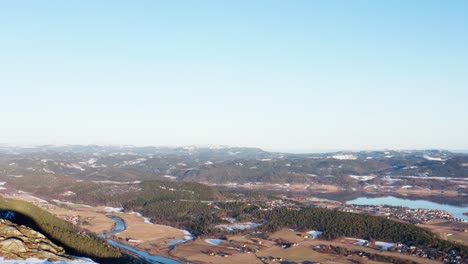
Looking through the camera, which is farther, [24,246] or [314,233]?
[314,233]

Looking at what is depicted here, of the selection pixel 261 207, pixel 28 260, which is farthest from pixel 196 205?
pixel 28 260

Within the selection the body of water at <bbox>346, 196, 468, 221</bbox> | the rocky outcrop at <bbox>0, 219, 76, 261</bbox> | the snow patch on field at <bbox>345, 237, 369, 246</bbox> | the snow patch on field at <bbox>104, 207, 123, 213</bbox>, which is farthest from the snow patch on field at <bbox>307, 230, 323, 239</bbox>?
the rocky outcrop at <bbox>0, 219, 76, 261</bbox>

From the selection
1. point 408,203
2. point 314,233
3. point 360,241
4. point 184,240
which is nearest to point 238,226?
point 184,240

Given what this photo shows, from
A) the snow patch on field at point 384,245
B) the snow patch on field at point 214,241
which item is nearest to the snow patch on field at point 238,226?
the snow patch on field at point 214,241

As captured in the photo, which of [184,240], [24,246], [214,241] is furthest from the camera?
[184,240]

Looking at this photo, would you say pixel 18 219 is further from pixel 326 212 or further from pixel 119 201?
pixel 119 201

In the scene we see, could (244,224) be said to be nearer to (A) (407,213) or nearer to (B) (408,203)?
(A) (407,213)

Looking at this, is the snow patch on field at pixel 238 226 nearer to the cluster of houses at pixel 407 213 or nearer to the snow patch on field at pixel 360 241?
the snow patch on field at pixel 360 241

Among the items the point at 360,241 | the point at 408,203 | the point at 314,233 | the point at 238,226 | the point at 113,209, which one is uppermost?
the point at 360,241

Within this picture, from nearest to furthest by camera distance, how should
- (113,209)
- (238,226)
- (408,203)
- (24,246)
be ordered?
(24,246), (238,226), (113,209), (408,203)
